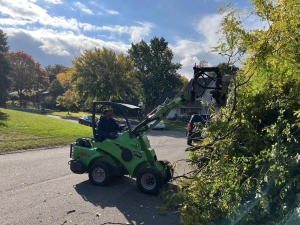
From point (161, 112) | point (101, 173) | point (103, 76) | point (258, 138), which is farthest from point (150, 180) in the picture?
point (103, 76)

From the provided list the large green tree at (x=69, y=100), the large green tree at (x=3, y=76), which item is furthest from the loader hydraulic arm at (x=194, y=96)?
the large green tree at (x=69, y=100)

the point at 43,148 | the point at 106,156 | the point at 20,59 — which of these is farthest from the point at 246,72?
the point at 20,59

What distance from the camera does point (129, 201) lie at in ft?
21.4

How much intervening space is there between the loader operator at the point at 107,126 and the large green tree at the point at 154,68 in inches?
1778

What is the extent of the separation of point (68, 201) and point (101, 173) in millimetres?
1419

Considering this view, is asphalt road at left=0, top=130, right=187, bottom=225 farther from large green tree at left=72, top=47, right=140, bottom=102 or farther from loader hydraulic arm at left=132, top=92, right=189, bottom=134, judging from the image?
large green tree at left=72, top=47, right=140, bottom=102

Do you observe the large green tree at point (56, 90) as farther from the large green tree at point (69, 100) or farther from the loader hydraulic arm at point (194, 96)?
the loader hydraulic arm at point (194, 96)

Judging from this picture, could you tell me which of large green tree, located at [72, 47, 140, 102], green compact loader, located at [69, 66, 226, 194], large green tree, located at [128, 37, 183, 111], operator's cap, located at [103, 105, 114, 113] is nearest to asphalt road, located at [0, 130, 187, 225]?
green compact loader, located at [69, 66, 226, 194]

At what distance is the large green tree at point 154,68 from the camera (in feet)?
177

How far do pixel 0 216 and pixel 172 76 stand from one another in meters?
52.0

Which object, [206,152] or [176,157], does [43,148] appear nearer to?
[176,157]

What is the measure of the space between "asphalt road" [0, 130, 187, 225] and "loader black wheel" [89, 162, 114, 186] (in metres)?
0.15

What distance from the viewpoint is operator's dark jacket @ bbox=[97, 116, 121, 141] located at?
7.87 meters

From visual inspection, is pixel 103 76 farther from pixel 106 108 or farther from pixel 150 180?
pixel 150 180
